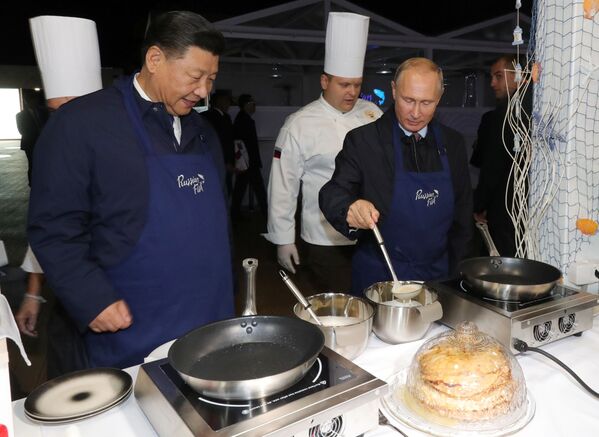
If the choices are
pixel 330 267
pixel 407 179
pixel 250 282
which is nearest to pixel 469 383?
pixel 250 282

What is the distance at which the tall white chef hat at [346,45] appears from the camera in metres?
2.15

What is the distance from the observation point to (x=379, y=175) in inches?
59.7

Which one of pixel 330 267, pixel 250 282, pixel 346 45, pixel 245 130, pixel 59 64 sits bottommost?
pixel 330 267

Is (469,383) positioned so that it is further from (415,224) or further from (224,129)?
(224,129)

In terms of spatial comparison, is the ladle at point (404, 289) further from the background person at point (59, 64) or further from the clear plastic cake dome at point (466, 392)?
the background person at point (59, 64)

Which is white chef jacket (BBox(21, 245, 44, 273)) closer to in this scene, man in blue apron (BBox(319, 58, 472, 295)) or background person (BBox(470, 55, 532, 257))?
man in blue apron (BBox(319, 58, 472, 295))

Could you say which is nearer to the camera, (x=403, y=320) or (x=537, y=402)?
(x=537, y=402)

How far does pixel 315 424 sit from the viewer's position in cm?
65

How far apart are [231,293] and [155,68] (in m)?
0.60

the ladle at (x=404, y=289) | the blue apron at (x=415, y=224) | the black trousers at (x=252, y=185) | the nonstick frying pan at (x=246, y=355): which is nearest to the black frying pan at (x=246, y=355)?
the nonstick frying pan at (x=246, y=355)

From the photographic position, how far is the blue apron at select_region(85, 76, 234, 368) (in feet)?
3.83

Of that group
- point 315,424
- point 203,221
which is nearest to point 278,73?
point 203,221

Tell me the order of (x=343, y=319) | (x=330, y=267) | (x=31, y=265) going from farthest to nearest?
(x=330, y=267) → (x=31, y=265) → (x=343, y=319)

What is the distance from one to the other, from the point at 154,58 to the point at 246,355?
0.75m
